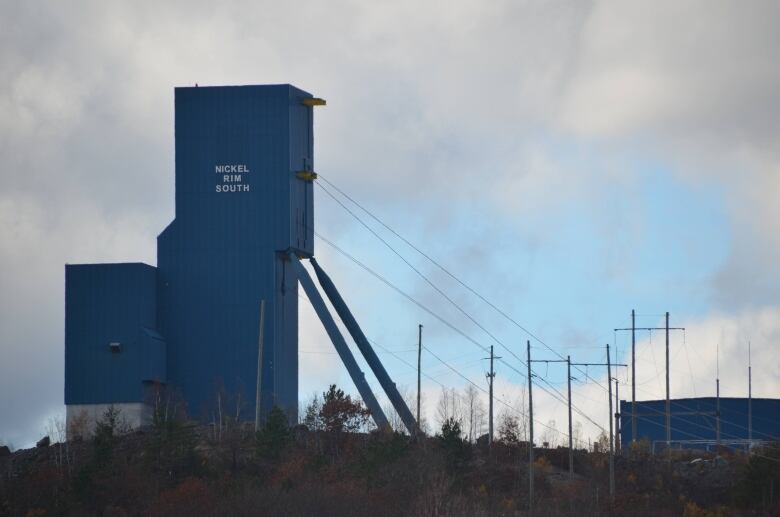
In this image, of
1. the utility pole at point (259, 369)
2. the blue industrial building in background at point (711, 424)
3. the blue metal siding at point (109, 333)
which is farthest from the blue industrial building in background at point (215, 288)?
the blue industrial building in background at point (711, 424)

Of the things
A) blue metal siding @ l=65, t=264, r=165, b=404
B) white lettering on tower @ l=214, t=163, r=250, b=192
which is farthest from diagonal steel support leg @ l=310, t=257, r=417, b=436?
blue metal siding @ l=65, t=264, r=165, b=404

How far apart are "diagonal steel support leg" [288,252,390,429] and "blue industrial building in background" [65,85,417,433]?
1.7 inches

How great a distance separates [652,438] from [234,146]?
33.2m

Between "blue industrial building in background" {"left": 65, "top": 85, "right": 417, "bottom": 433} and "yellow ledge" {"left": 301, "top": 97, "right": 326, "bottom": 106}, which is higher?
"yellow ledge" {"left": 301, "top": 97, "right": 326, "bottom": 106}

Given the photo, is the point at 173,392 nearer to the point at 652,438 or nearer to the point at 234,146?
the point at 234,146

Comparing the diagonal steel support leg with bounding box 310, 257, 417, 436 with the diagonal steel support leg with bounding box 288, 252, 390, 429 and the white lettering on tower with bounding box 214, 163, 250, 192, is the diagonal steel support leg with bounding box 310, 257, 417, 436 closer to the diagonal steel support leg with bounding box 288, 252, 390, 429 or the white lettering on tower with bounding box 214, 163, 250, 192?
the diagonal steel support leg with bounding box 288, 252, 390, 429

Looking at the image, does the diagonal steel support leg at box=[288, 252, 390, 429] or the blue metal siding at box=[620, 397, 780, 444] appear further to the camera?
the blue metal siding at box=[620, 397, 780, 444]

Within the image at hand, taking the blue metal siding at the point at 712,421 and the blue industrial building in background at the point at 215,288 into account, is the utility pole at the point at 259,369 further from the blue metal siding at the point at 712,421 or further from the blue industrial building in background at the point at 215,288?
the blue metal siding at the point at 712,421

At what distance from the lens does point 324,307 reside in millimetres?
71688

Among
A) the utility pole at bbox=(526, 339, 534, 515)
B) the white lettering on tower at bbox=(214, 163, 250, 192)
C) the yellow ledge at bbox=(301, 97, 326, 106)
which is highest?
the yellow ledge at bbox=(301, 97, 326, 106)

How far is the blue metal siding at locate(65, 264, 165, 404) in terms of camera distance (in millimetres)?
68875

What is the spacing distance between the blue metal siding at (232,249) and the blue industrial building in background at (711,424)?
27.2 metres

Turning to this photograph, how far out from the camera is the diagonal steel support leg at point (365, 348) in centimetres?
7175

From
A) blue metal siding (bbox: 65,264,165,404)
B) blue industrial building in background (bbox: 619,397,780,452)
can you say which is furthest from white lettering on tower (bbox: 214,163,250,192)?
blue industrial building in background (bbox: 619,397,780,452)
